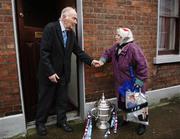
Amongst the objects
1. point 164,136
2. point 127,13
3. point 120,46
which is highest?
point 127,13

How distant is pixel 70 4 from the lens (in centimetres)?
432

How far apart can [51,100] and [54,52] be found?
0.77 metres

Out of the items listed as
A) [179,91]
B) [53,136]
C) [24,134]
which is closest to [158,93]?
[179,91]

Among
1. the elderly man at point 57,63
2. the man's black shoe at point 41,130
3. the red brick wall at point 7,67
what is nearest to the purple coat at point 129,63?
the elderly man at point 57,63

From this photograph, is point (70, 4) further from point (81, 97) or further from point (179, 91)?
point (179, 91)

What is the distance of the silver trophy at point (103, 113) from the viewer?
4.01 m

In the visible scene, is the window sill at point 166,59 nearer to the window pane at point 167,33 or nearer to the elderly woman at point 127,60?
the window pane at point 167,33

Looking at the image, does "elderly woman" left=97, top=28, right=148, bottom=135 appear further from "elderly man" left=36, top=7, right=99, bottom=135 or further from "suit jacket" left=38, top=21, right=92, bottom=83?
"suit jacket" left=38, top=21, right=92, bottom=83

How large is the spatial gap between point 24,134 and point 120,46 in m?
2.09

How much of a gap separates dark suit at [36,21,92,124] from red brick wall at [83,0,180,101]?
1.31ft

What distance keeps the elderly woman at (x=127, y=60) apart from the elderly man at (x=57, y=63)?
1.28 ft

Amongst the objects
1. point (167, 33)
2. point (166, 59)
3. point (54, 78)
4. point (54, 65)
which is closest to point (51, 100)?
point (54, 78)

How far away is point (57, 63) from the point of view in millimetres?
3693

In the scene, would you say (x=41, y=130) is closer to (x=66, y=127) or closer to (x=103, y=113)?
(x=66, y=127)
